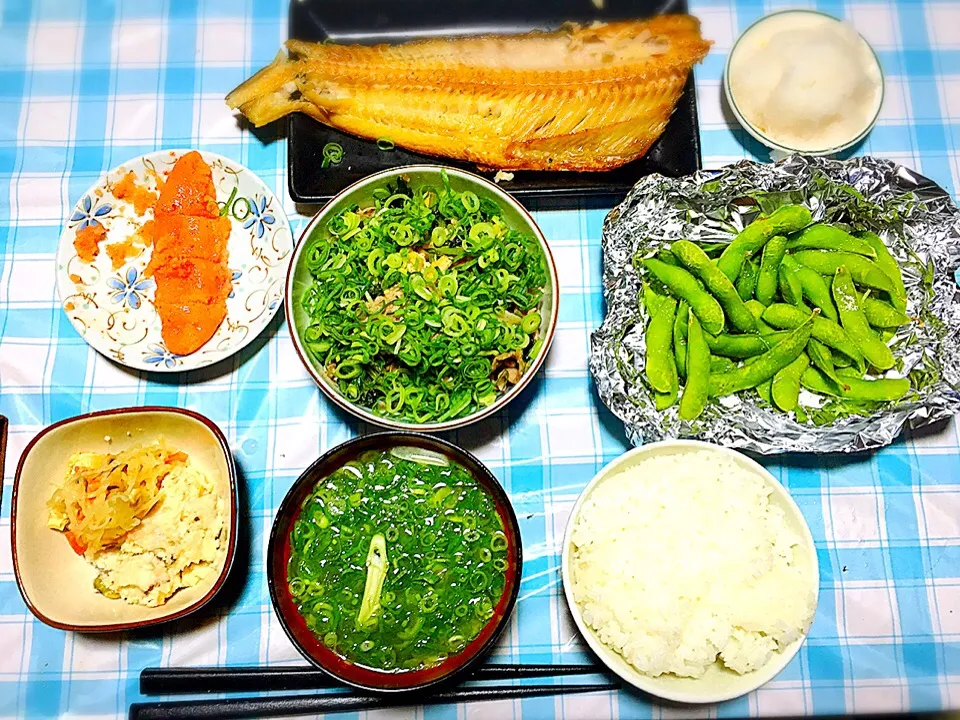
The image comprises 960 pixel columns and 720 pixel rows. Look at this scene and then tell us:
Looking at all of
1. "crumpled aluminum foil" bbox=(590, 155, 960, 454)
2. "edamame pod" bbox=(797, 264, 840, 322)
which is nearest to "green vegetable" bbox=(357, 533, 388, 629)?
"crumpled aluminum foil" bbox=(590, 155, 960, 454)

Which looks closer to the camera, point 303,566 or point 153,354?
point 303,566

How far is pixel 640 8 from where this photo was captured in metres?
2.37

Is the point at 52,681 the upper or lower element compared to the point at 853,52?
lower

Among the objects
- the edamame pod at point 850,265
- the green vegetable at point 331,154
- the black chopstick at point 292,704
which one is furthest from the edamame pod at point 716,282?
the black chopstick at point 292,704

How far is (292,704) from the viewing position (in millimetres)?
2037

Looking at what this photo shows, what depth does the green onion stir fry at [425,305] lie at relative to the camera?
74.7 inches

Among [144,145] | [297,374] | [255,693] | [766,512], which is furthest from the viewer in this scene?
[144,145]

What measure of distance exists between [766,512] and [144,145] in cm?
201

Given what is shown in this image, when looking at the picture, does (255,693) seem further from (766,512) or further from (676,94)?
(676,94)

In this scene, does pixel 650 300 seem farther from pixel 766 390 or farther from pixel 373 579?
pixel 373 579

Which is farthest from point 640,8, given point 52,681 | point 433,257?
point 52,681

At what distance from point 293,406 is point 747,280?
4.09 ft

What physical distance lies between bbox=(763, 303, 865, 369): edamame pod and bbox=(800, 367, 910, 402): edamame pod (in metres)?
0.06

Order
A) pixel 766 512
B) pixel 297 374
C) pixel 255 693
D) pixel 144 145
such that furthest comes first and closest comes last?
pixel 144 145, pixel 297 374, pixel 255 693, pixel 766 512
